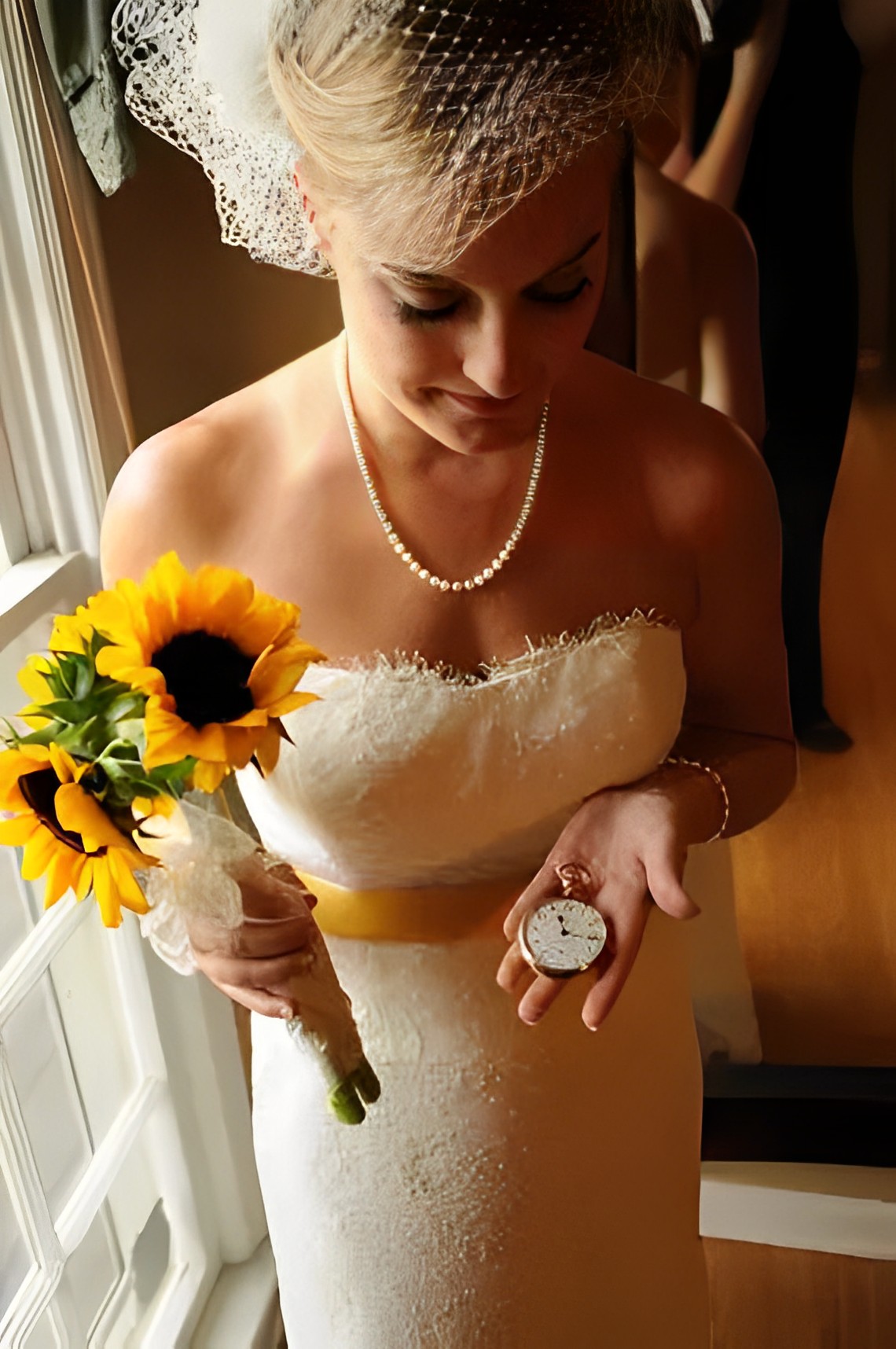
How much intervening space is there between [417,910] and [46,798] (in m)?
0.32

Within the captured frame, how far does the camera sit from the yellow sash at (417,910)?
90 cm

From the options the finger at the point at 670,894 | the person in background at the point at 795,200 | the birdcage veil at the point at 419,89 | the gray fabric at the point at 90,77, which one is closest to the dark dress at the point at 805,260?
the person in background at the point at 795,200

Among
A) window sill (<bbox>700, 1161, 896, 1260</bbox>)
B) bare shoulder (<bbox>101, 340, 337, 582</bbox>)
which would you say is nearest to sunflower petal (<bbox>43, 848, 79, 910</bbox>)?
bare shoulder (<bbox>101, 340, 337, 582</bbox>)

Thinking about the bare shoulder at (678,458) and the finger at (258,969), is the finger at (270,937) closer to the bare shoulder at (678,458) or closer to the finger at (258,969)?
the finger at (258,969)

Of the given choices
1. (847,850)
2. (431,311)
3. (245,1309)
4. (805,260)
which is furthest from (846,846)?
(245,1309)

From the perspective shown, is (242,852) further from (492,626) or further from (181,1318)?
(181,1318)

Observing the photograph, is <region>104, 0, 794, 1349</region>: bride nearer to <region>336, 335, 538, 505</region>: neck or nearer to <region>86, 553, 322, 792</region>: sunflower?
<region>336, 335, 538, 505</region>: neck

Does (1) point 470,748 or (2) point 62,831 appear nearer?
(2) point 62,831

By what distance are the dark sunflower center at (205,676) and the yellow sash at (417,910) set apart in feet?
0.86

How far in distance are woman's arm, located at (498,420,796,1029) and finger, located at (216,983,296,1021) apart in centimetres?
15

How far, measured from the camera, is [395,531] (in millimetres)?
829

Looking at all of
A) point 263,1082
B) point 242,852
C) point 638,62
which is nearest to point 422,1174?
point 263,1082

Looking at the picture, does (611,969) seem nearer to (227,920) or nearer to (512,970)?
(512,970)

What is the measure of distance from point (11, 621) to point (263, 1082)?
0.39 meters
